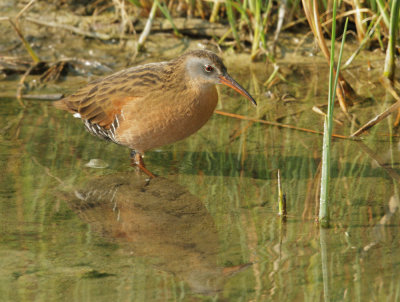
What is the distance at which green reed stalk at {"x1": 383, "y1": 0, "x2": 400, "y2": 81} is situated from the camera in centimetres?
507

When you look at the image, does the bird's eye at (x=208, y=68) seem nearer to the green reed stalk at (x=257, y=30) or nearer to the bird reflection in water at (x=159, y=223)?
the bird reflection in water at (x=159, y=223)

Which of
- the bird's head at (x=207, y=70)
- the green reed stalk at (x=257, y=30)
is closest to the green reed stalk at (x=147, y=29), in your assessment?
the green reed stalk at (x=257, y=30)

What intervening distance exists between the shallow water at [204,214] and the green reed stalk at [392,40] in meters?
0.25

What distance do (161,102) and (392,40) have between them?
6.94 ft

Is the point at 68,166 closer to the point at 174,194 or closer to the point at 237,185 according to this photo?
the point at 174,194

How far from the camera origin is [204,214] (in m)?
3.98

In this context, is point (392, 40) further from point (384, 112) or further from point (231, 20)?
point (231, 20)

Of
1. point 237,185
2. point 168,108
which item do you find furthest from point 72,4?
point 237,185

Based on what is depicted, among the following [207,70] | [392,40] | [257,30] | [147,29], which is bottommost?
[207,70]

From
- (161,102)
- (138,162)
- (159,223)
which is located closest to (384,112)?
(161,102)

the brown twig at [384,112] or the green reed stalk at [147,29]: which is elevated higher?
the green reed stalk at [147,29]

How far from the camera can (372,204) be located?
4004 millimetres

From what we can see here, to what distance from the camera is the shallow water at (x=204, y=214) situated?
3148 millimetres

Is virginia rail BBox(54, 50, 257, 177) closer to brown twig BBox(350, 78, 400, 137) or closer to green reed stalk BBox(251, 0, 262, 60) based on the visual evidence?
brown twig BBox(350, 78, 400, 137)
